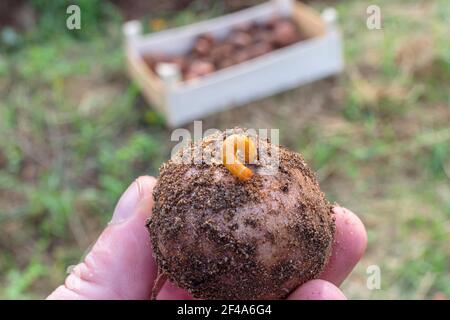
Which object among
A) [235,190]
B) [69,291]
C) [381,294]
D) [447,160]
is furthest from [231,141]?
[447,160]

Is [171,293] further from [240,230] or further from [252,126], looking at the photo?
[252,126]

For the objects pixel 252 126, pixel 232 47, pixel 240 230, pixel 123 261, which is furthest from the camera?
pixel 232 47

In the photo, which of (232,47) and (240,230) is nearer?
(240,230)

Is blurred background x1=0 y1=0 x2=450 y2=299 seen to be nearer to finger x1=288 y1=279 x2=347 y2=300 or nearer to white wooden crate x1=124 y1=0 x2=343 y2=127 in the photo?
white wooden crate x1=124 y1=0 x2=343 y2=127

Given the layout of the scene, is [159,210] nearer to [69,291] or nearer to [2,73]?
[69,291]

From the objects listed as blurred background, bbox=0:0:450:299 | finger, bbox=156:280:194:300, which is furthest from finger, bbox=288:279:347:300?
blurred background, bbox=0:0:450:299

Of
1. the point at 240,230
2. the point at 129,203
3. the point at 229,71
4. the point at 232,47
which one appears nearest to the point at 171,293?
the point at 129,203
